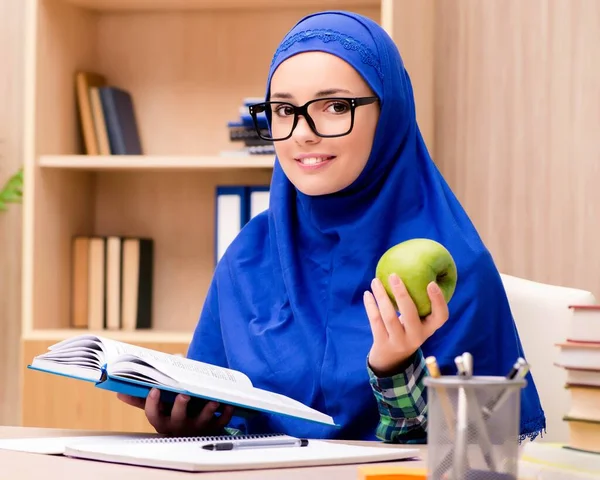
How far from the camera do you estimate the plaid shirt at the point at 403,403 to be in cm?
121

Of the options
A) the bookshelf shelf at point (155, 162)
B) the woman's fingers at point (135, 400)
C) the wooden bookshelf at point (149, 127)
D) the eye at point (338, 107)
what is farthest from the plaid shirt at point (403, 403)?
the wooden bookshelf at point (149, 127)

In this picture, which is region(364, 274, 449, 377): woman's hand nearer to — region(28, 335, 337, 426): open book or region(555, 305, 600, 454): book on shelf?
region(28, 335, 337, 426): open book

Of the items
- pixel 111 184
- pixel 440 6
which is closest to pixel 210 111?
pixel 111 184

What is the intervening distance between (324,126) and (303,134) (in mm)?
38

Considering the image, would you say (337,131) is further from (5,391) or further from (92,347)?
(5,391)

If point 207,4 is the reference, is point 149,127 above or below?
below

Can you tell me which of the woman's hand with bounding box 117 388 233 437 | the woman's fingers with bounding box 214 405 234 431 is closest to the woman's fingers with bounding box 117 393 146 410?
the woman's hand with bounding box 117 388 233 437

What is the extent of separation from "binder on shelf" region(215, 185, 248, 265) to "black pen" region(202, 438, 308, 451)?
1675mm

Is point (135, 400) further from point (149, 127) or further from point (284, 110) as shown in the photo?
point (149, 127)

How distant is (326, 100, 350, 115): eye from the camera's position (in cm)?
144

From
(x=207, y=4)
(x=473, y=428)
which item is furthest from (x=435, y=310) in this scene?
(x=207, y=4)

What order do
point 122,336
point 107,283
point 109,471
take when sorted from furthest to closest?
1. point 107,283
2. point 122,336
3. point 109,471

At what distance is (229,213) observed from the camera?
2740 millimetres

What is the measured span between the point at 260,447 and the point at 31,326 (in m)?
1.82
